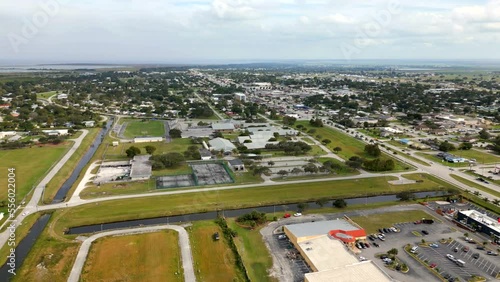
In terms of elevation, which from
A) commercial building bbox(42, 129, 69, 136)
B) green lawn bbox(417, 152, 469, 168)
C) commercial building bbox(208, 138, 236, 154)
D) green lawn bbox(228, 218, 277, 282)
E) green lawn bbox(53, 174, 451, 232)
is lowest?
green lawn bbox(228, 218, 277, 282)

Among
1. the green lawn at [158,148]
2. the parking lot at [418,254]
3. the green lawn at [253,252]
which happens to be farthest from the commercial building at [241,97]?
the green lawn at [253,252]

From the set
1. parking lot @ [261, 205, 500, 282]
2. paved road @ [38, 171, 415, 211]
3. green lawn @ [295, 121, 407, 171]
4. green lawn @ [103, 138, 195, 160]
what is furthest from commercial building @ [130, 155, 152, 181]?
green lawn @ [295, 121, 407, 171]

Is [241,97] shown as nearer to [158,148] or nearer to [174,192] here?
[158,148]

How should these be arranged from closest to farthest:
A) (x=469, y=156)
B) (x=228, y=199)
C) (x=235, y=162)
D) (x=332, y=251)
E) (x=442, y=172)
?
(x=332, y=251), (x=228, y=199), (x=442, y=172), (x=235, y=162), (x=469, y=156)

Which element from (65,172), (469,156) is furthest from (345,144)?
(65,172)

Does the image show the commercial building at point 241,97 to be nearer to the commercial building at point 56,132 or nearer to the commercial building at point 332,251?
the commercial building at point 56,132

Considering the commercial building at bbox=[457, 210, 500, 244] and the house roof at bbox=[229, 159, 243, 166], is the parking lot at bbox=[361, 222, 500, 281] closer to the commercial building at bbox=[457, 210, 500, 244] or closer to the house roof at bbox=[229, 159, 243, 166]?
the commercial building at bbox=[457, 210, 500, 244]

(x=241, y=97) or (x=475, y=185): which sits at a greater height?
(x=241, y=97)
